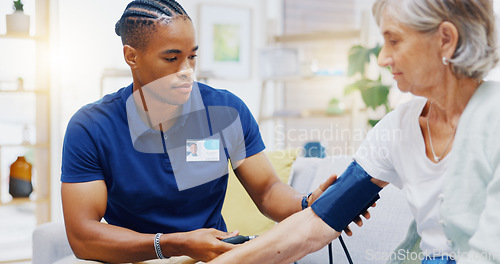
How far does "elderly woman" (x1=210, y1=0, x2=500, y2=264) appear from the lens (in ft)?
2.89

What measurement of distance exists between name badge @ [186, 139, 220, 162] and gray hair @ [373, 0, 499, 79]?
2.64 feet

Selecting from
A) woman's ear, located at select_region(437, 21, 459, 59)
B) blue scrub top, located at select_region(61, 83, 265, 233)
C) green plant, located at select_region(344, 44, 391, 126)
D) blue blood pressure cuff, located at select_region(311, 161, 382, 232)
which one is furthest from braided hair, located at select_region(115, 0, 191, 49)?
green plant, located at select_region(344, 44, 391, 126)

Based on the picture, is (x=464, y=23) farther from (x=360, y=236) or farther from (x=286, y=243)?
(x=360, y=236)

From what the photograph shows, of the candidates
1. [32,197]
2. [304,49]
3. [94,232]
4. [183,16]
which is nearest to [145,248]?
[94,232]

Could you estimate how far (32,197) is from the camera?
376 cm

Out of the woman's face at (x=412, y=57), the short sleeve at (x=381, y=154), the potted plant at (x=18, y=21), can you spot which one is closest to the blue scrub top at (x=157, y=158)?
the short sleeve at (x=381, y=154)

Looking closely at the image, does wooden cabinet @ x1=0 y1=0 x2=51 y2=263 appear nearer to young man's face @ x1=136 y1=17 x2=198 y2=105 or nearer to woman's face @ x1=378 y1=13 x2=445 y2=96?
young man's face @ x1=136 y1=17 x2=198 y2=105

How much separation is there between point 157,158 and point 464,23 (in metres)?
0.94

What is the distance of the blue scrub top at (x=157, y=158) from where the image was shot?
148 cm

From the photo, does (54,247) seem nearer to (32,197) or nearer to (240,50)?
(32,197)

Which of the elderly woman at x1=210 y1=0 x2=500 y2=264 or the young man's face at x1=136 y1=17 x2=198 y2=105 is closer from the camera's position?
the elderly woman at x1=210 y1=0 x2=500 y2=264

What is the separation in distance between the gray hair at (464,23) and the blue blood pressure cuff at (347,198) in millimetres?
319

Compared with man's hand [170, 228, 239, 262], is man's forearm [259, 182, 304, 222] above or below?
above

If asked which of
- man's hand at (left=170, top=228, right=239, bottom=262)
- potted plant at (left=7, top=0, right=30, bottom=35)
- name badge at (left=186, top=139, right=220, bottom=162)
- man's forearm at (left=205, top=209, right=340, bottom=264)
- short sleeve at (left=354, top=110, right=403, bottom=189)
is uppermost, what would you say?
potted plant at (left=7, top=0, right=30, bottom=35)
